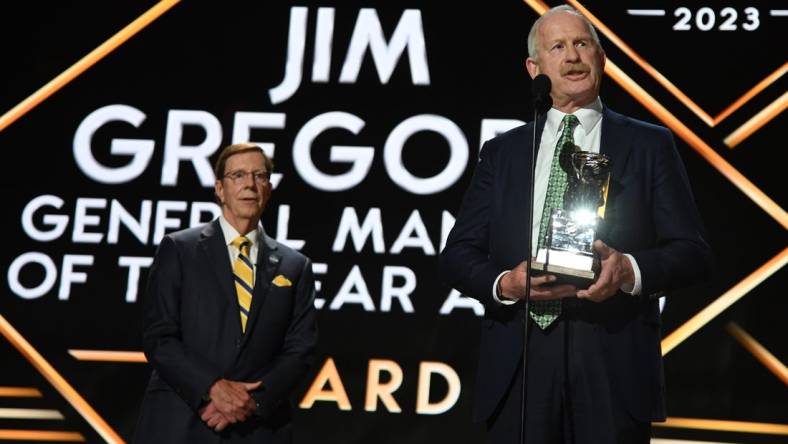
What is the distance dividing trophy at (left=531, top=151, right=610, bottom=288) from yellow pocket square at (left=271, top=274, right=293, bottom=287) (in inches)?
52.3

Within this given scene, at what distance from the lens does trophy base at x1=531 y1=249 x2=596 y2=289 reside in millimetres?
2033

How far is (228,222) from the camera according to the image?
3.40 metres

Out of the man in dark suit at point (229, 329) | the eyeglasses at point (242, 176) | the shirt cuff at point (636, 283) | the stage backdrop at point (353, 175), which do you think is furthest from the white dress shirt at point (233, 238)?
the shirt cuff at point (636, 283)


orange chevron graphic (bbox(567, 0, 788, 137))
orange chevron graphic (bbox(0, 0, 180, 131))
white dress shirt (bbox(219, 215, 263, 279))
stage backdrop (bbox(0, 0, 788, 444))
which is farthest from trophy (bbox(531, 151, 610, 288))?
orange chevron graphic (bbox(0, 0, 180, 131))

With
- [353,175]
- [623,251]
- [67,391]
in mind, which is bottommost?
[67,391]

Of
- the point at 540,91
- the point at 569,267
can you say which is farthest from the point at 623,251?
the point at 540,91

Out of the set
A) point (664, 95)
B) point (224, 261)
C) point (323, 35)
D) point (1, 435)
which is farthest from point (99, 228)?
point (664, 95)

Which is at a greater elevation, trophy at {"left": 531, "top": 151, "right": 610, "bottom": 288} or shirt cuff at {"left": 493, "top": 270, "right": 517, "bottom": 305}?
trophy at {"left": 531, "top": 151, "right": 610, "bottom": 288}

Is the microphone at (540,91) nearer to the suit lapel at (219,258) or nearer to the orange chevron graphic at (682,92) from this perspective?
the suit lapel at (219,258)

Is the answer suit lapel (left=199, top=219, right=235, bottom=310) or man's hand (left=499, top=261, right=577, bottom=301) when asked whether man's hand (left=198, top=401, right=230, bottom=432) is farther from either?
man's hand (left=499, top=261, right=577, bottom=301)

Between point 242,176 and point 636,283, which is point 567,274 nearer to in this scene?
point 636,283

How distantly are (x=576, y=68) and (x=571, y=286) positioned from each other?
0.54 metres

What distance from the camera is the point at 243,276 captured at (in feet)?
10.8

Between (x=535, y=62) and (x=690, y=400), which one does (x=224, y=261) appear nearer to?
(x=535, y=62)
